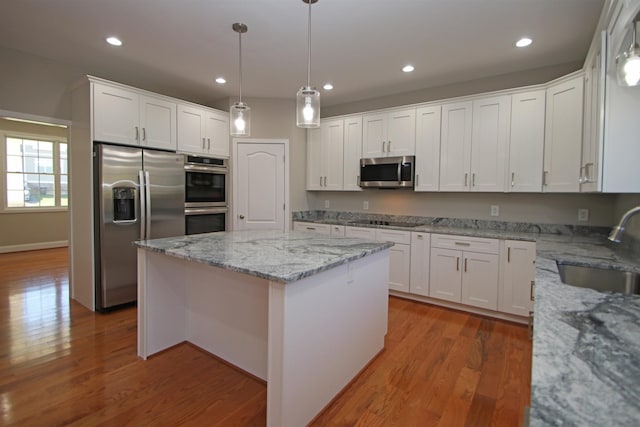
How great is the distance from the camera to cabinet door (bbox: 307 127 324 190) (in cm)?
464

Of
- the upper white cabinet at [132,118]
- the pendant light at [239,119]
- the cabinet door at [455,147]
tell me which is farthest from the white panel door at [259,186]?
the cabinet door at [455,147]

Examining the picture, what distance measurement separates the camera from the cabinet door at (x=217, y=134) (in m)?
4.17

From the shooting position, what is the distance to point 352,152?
4.32 metres

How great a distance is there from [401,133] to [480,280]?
1906 mm

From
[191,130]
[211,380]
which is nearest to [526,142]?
[211,380]

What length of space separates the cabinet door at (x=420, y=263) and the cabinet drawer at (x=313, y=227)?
1152 mm

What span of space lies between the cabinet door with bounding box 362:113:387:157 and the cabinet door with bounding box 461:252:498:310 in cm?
167

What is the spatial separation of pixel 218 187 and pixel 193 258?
8.46 feet

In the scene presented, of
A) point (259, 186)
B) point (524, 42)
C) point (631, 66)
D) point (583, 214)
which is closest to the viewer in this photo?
point (631, 66)

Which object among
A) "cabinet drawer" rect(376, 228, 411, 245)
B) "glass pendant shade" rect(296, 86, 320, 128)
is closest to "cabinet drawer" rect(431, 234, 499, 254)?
"cabinet drawer" rect(376, 228, 411, 245)

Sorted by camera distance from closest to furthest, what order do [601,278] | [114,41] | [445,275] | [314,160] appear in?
[601,278] → [114,41] → [445,275] → [314,160]

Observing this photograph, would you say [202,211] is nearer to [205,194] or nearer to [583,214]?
[205,194]

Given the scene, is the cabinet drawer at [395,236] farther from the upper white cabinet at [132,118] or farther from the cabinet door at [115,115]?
the cabinet door at [115,115]

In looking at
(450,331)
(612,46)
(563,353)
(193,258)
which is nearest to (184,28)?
(193,258)
